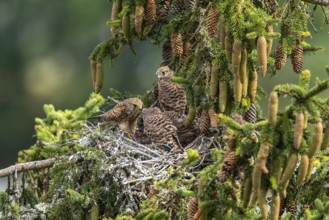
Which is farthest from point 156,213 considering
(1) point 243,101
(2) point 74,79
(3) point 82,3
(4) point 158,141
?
(3) point 82,3

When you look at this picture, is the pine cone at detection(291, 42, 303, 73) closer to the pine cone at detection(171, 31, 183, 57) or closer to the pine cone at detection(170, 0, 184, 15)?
the pine cone at detection(171, 31, 183, 57)

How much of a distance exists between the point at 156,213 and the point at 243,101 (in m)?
0.84

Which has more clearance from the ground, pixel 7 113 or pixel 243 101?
pixel 243 101

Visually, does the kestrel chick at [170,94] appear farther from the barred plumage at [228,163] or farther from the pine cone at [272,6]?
the barred plumage at [228,163]

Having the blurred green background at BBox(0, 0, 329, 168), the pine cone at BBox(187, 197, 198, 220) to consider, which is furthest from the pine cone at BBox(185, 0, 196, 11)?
the blurred green background at BBox(0, 0, 329, 168)

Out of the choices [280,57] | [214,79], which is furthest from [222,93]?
[280,57]

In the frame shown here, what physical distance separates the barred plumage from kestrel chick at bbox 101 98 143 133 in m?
2.56

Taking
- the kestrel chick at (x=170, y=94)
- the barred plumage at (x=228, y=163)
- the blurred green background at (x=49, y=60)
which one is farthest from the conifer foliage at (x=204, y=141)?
the blurred green background at (x=49, y=60)

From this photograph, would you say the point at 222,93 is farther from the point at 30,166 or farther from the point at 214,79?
the point at 30,166

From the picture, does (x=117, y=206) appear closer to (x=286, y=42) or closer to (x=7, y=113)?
(x=286, y=42)

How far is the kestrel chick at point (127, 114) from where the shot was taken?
828cm

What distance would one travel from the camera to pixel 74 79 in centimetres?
2992

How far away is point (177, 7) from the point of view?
25.5ft

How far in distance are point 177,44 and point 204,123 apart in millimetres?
503
